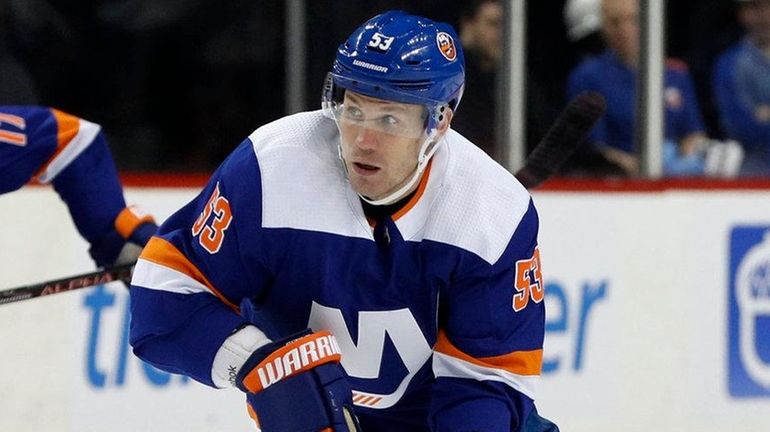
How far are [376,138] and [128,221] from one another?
135 centimetres

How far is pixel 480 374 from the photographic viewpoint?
7.93 feet

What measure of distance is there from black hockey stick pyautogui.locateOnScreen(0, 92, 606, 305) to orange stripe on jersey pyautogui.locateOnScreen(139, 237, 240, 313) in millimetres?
943

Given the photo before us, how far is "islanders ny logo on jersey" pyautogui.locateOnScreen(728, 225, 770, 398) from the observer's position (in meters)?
4.53

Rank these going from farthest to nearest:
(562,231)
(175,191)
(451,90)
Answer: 1. (562,231)
2. (175,191)
3. (451,90)

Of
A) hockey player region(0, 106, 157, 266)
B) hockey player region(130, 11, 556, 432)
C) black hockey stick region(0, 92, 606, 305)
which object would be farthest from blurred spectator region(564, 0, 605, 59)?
hockey player region(130, 11, 556, 432)

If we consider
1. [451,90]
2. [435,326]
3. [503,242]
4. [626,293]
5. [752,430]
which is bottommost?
[752,430]

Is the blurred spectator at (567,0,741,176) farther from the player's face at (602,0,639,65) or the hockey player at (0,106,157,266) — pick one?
the hockey player at (0,106,157,266)

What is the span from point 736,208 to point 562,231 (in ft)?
1.75

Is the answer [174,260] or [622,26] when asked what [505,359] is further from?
[622,26]

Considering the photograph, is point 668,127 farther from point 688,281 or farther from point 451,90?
point 451,90

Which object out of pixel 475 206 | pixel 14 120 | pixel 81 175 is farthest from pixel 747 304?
pixel 475 206

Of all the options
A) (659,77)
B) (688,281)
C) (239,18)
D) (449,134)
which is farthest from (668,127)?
(449,134)

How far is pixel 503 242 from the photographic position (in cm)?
236

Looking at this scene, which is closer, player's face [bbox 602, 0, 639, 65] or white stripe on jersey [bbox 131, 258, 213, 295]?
white stripe on jersey [bbox 131, 258, 213, 295]
